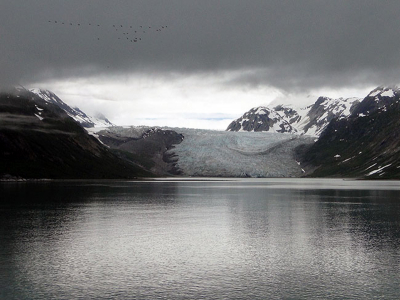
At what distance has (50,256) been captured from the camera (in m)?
30.7

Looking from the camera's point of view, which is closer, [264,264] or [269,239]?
[264,264]

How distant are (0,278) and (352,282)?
18351mm

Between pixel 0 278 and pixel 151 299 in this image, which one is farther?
pixel 0 278

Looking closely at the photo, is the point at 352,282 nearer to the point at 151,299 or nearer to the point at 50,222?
the point at 151,299

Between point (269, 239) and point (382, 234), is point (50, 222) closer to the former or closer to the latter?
point (269, 239)

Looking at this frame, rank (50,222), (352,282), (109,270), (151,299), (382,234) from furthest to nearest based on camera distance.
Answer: (50,222), (382,234), (109,270), (352,282), (151,299)

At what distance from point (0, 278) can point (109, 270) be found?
5771 millimetres

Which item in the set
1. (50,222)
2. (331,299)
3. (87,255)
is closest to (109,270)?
(87,255)

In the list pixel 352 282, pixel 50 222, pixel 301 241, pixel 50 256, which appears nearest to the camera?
pixel 352 282

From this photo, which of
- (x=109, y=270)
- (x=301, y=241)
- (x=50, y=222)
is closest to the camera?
(x=109, y=270)

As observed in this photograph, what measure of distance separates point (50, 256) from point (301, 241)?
1877 centimetres

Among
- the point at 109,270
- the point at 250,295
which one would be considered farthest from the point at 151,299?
the point at 109,270

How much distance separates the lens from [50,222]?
47594mm

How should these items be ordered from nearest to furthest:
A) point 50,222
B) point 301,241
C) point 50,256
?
point 50,256, point 301,241, point 50,222
